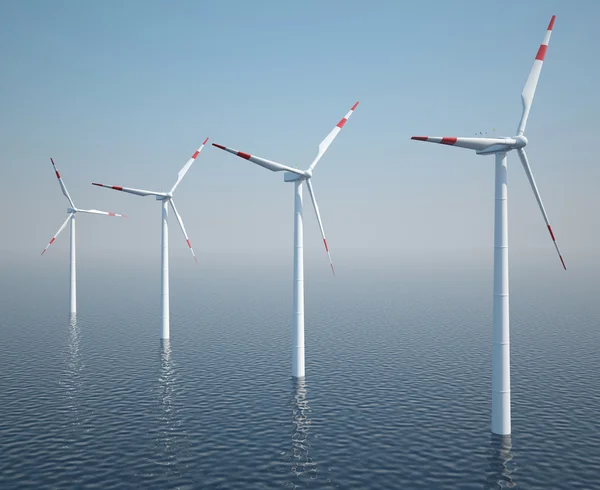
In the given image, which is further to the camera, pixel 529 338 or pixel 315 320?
pixel 315 320

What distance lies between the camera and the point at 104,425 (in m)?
61.4

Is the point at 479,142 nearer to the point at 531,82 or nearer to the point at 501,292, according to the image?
the point at 531,82

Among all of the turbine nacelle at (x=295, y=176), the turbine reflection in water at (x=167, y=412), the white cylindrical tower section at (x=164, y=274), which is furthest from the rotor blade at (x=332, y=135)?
the white cylindrical tower section at (x=164, y=274)

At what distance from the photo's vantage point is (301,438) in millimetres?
57750

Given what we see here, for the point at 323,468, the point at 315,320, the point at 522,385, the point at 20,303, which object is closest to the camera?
the point at 323,468

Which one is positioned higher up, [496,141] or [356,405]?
[496,141]

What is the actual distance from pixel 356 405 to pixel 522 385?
2617 cm

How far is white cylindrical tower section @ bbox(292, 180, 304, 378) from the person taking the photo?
7781cm

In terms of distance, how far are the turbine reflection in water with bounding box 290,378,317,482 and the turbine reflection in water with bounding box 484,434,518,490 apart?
49.6 ft

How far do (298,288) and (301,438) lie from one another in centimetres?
2467

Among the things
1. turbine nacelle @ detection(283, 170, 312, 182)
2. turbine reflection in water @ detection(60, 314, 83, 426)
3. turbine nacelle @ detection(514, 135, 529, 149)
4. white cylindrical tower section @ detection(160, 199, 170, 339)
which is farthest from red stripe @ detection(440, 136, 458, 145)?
white cylindrical tower section @ detection(160, 199, 170, 339)

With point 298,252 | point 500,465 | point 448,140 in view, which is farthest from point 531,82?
point 500,465

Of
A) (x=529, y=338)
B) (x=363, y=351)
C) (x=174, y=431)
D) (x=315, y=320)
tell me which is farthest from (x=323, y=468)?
(x=315, y=320)

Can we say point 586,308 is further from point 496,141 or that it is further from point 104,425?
point 104,425
